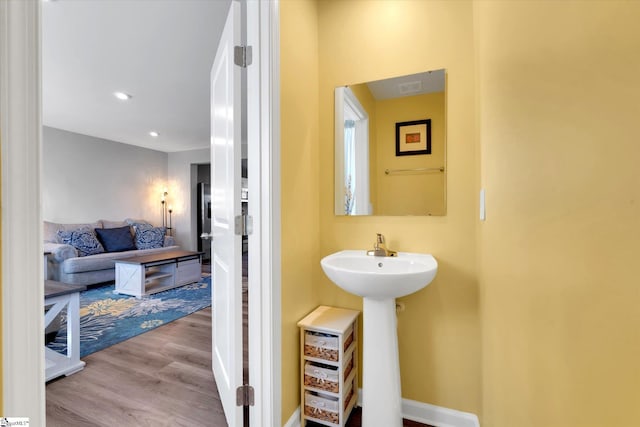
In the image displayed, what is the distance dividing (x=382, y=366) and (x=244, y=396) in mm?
667

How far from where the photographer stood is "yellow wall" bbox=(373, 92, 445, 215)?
1.56 m

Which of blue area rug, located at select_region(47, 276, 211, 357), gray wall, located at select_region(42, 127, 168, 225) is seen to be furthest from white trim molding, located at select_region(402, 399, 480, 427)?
gray wall, located at select_region(42, 127, 168, 225)

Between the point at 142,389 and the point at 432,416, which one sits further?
the point at 142,389

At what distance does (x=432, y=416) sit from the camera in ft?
5.09

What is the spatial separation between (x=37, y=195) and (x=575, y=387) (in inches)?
40.7

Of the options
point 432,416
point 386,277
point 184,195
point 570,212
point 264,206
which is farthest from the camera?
point 184,195

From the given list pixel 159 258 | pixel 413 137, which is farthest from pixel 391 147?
pixel 159 258

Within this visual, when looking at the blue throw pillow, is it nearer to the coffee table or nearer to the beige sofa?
the beige sofa

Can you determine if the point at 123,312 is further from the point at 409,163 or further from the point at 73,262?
the point at 409,163

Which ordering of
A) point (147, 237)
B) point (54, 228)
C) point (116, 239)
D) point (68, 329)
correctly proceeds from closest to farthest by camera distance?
point (68, 329)
point (54, 228)
point (116, 239)
point (147, 237)

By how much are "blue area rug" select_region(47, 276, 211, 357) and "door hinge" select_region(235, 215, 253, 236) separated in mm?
2022

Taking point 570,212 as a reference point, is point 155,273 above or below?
below

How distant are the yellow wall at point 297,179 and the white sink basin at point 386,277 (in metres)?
0.22

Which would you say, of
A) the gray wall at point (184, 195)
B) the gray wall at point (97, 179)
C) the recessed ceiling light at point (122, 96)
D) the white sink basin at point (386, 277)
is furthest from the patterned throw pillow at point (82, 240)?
the white sink basin at point (386, 277)
